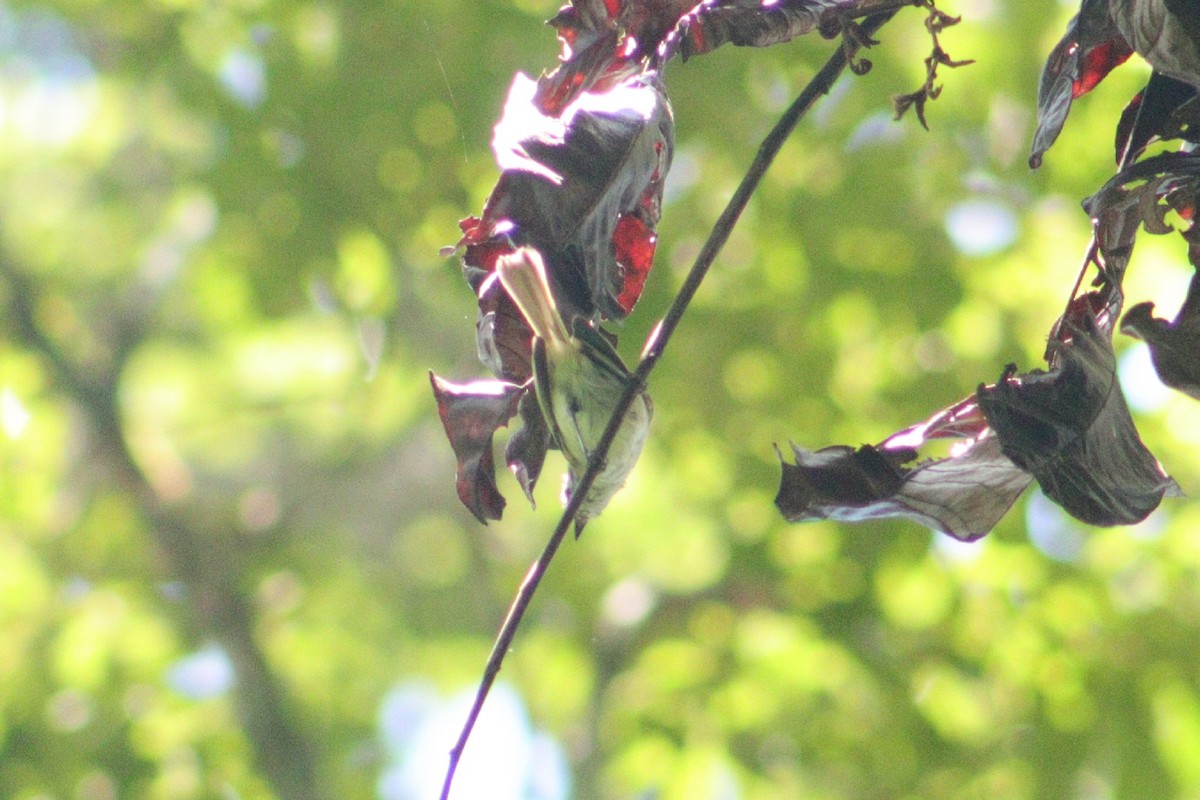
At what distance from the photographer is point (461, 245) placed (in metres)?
0.60

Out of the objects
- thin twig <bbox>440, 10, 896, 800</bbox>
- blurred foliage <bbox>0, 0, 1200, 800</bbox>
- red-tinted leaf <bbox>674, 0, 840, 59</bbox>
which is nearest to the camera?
thin twig <bbox>440, 10, 896, 800</bbox>

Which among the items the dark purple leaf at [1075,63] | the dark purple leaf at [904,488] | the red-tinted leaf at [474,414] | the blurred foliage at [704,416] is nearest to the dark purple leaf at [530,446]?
the red-tinted leaf at [474,414]

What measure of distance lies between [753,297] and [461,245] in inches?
84.7

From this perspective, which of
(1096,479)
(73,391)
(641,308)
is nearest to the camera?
(1096,479)

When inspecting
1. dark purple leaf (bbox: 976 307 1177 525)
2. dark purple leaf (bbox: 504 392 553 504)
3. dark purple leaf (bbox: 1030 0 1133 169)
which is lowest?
dark purple leaf (bbox: 976 307 1177 525)

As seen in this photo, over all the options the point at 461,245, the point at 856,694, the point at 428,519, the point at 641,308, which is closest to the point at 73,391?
the point at 428,519

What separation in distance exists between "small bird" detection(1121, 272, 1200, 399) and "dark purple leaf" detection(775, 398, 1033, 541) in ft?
0.27

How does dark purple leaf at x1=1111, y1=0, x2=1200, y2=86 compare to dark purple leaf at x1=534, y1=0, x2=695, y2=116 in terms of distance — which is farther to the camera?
dark purple leaf at x1=534, y1=0, x2=695, y2=116

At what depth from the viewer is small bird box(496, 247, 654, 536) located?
514mm

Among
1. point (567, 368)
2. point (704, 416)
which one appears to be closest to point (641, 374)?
point (567, 368)

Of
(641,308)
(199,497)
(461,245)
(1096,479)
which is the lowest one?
(1096,479)

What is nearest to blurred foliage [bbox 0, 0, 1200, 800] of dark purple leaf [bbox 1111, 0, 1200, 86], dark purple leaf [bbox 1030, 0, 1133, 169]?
dark purple leaf [bbox 1030, 0, 1133, 169]

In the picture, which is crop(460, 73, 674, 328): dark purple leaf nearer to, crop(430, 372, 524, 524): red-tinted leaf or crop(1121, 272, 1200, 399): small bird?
crop(430, 372, 524, 524): red-tinted leaf

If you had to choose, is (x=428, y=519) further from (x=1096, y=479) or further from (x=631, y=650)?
(x=1096, y=479)
